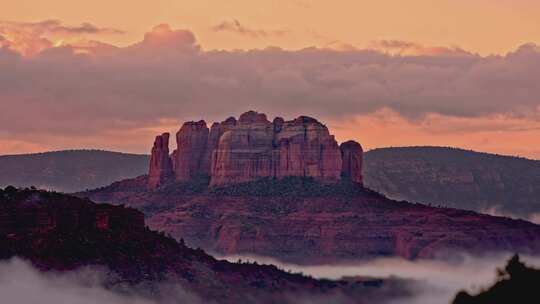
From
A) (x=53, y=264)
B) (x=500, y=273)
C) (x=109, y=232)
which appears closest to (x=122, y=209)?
(x=109, y=232)

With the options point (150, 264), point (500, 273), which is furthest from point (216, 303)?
point (500, 273)

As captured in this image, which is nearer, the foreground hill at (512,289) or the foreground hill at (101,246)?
the foreground hill at (512,289)

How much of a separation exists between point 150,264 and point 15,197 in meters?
14.5

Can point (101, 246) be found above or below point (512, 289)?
above

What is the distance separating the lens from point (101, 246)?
582 feet

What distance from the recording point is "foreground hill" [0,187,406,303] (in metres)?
170

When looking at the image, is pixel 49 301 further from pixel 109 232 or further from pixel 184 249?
pixel 184 249

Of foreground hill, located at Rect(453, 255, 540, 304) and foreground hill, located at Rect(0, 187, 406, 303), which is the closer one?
foreground hill, located at Rect(453, 255, 540, 304)

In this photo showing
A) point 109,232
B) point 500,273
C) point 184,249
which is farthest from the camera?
point 184,249

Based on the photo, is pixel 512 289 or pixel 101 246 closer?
pixel 512 289

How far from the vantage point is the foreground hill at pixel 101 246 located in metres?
170

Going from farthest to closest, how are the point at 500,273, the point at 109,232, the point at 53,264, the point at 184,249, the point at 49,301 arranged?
1. the point at 184,249
2. the point at 109,232
3. the point at 53,264
4. the point at 49,301
5. the point at 500,273

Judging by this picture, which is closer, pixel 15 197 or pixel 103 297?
pixel 103 297

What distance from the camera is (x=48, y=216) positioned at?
174 meters
